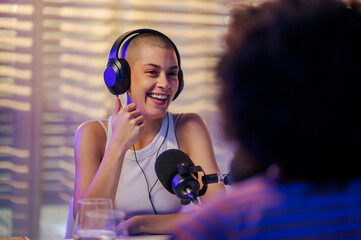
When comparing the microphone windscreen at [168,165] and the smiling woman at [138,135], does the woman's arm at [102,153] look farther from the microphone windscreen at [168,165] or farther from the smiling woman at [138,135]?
the microphone windscreen at [168,165]

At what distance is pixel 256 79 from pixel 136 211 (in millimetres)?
1349

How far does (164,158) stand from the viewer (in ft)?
4.71

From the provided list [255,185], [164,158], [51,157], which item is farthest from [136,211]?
[51,157]

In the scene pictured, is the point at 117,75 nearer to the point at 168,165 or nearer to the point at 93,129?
the point at 93,129

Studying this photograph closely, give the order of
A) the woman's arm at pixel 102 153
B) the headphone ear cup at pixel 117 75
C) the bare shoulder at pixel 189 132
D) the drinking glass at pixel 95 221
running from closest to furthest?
the drinking glass at pixel 95 221 → the woman's arm at pixel 102 153 → the headphone ear cup at pixel 117 75 → the bare shoulder at pixel 189 132

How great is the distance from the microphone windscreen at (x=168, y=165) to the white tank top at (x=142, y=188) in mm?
519

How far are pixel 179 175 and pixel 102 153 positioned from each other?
72 centimetres

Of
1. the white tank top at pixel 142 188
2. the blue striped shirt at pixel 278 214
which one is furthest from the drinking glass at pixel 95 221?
the white tank top at pixel 142 188

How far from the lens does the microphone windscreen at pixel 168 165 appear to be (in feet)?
4.61

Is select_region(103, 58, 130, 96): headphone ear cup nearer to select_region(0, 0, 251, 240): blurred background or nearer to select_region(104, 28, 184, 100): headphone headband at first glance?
select_region(104, 28, 184, 100): headphone headband

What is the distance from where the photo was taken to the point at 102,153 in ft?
6.51

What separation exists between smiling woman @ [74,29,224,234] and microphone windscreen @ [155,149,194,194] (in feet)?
1.34

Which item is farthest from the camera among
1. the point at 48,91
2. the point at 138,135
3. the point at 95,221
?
the point at 48,91

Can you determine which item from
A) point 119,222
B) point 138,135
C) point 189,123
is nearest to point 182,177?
point 119,222
